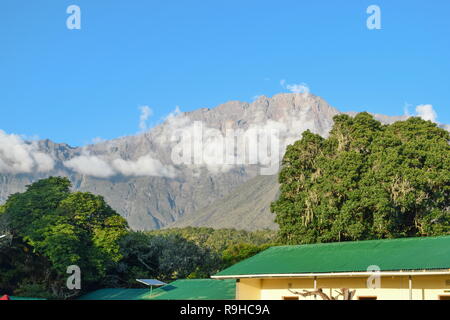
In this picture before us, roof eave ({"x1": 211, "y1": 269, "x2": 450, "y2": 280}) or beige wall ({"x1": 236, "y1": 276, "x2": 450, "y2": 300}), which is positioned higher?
roof eave ({"x1": 211, "y1": 269, "x2": 450, "y2": 280})

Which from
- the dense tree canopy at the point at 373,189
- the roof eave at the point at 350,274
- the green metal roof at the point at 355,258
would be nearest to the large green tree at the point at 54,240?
the dense tree canopy at the point at 373,189

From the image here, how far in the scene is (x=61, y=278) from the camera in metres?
38.7

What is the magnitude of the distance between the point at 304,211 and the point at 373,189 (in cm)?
507

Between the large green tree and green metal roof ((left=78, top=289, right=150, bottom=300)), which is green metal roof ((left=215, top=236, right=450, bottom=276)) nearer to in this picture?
green metal roof ((left=78, top=289, right=150, bottom=300))

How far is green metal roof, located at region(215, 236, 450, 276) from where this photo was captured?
1847cm

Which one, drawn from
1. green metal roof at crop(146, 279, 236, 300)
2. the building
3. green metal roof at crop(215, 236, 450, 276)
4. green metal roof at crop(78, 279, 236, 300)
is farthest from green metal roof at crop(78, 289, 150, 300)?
the building

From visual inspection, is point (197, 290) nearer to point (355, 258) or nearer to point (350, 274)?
point (355, 258)

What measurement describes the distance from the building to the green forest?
350 inches

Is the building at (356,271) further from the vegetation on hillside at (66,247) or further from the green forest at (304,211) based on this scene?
the vegetation on hillside at (66,247)

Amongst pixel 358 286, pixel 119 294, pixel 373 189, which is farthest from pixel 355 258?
pixel 119 294

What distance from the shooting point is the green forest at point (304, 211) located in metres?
32.1

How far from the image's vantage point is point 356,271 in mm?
18984

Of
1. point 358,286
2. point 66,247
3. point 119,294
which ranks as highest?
point 66,247

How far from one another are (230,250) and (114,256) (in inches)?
482
